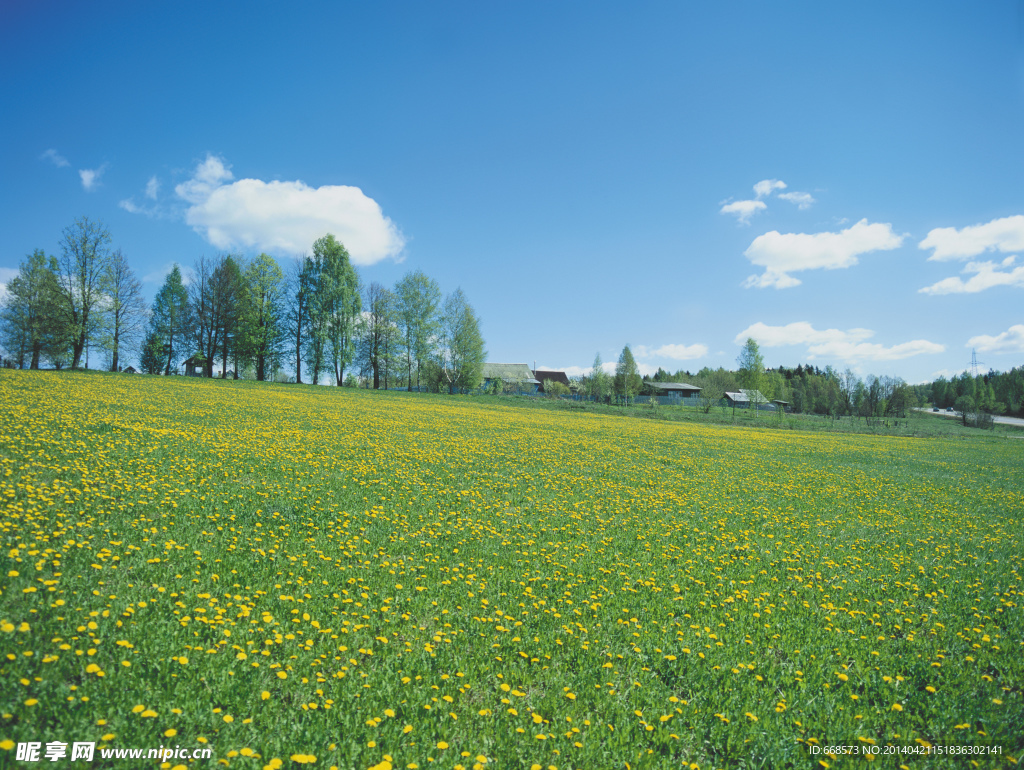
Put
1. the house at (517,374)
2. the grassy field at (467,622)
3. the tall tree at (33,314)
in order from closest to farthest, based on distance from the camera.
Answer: the grassy field at (467,622), the tall tree at (33,314), the house at (517,374)

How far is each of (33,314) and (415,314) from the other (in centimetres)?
3601

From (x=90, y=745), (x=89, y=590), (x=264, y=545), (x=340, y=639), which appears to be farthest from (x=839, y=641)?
(x=89, y=590)

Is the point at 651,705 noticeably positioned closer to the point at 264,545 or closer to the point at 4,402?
the point at 264,545

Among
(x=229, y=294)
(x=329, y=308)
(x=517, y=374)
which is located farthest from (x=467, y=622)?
(x=517, y=374)

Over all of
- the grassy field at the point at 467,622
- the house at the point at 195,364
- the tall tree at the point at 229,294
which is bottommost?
the grassy field at the point at 467,622

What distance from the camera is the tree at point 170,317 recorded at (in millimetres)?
50938

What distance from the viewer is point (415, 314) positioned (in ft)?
194

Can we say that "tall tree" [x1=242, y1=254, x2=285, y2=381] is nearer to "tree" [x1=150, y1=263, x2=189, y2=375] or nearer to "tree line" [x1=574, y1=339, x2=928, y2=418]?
"tree" [x1=150, y1=263, x2=189, y2=375]

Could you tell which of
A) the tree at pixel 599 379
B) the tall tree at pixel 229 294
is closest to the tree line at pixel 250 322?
the tall tree at pixel 229 294

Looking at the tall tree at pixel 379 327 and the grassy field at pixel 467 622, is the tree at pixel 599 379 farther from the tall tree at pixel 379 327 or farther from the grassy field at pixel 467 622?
the grassy field at pixel 467 622

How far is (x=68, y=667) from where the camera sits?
3.53 meters

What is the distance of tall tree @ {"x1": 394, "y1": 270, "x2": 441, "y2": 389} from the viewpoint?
58938 mm

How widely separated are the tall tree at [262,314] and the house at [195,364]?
5.25m

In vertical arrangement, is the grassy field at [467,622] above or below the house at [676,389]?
below
